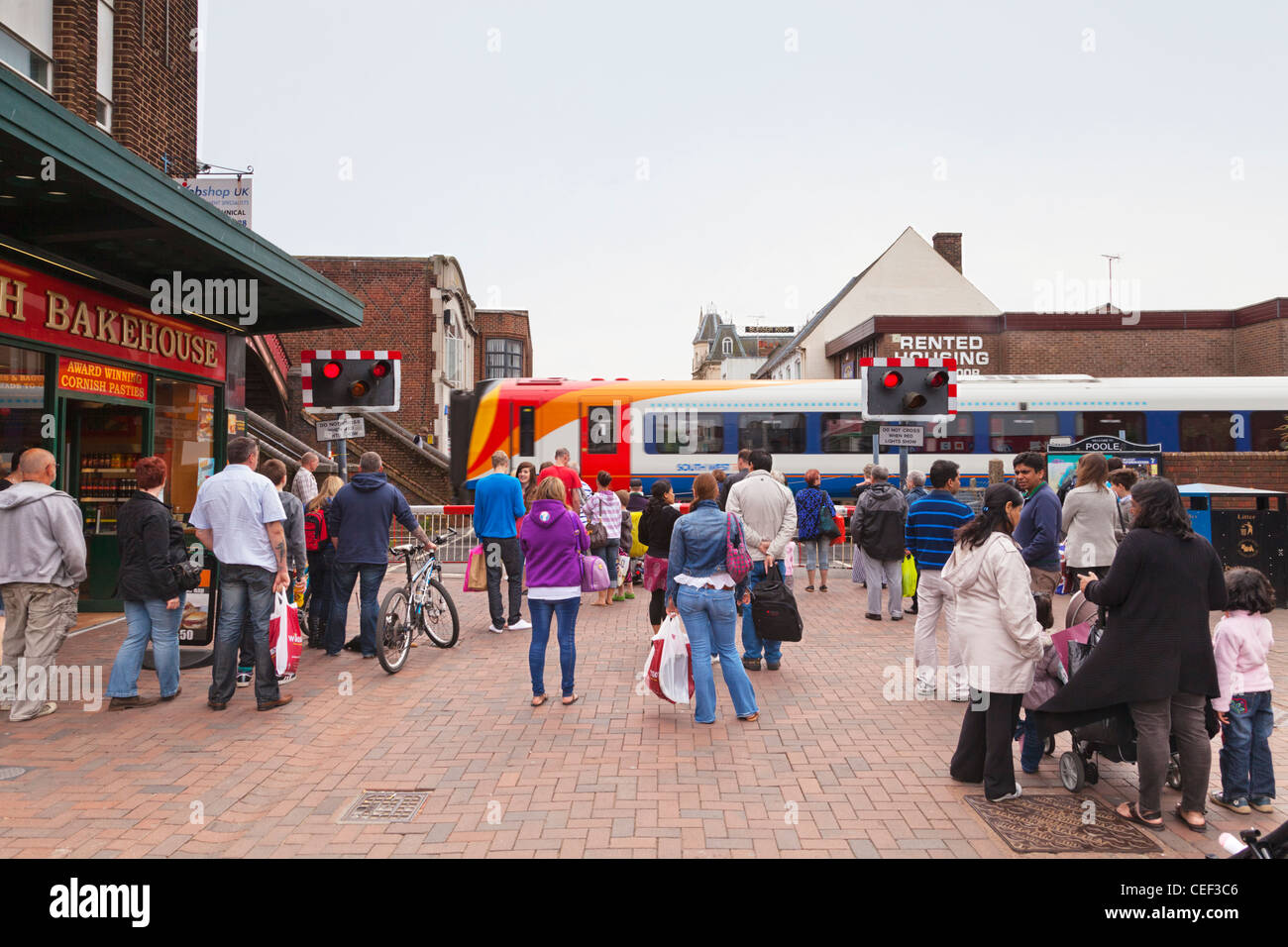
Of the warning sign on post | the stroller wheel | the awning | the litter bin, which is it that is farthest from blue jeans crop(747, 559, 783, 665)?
the litter bin

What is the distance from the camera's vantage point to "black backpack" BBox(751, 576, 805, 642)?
7004 millimetres

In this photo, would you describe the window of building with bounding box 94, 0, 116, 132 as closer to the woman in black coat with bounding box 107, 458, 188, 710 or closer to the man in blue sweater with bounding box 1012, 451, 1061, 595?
the woman in black coat with bounding box 107, 458, 188, 710

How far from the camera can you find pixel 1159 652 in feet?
14.0

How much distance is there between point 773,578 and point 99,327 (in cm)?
714

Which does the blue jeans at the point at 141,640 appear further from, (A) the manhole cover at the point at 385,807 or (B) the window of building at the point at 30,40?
(B) the window of building at the point at 30,40

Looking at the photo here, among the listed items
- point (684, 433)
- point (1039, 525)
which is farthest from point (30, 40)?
point (684, 433)

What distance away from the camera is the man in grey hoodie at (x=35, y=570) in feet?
19.6

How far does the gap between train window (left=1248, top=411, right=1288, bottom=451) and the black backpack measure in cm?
1463

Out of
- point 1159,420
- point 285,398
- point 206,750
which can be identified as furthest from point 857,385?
point 285,398

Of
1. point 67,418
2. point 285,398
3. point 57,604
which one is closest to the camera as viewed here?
point 57,604

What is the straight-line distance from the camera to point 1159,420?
17.1 meters

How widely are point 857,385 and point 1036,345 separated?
15.1 m
